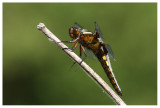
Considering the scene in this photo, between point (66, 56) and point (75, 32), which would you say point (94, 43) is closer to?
point (75, 32)

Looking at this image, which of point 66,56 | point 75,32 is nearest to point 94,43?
point 75,32

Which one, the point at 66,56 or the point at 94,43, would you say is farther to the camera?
the point at 66,56

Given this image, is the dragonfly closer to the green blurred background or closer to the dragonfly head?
the dragonfly head

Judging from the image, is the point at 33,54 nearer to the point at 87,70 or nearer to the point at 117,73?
the point at 117,73

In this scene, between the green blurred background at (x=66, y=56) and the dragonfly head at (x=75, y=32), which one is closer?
the dragonfly head at (x=75, y=32)

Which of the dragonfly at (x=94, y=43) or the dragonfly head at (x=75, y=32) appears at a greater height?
the dragonfly head at (x=75, y=32)

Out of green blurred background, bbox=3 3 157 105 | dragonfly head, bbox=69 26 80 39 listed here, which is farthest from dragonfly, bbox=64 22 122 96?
green blurred background, bbox=3 3 157 105

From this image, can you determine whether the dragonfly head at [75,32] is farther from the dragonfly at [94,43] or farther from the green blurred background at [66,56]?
the green blurred background at [66,56]

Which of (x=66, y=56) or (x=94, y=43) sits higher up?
(x=94, y=43)

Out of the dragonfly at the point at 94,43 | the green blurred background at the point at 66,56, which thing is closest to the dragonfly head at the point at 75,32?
the dragonfly at the point at 94,43

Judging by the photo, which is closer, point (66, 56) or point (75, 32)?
point (75, 32)
